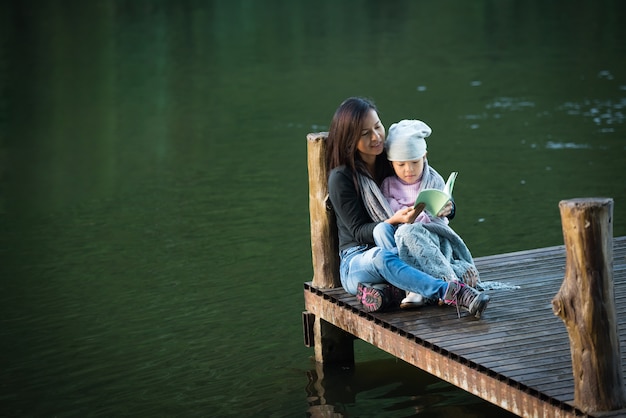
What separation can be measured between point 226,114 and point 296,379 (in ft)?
32.9

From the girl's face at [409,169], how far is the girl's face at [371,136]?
0.13 metres

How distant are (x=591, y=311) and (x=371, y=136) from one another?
1.99 metres

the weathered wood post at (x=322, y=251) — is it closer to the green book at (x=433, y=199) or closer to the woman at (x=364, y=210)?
the woman at (x=364, y=210)

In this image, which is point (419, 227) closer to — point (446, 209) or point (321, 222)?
point (446, 209)

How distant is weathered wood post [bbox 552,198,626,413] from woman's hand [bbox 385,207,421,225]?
1396 mm

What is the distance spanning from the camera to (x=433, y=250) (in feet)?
20.2

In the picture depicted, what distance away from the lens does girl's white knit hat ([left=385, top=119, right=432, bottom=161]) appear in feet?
20.4

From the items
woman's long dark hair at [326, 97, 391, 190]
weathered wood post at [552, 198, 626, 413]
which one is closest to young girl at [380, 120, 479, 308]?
woman's long dark hair at [326, 97, 391, 190]

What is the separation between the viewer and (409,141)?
6.23 metres

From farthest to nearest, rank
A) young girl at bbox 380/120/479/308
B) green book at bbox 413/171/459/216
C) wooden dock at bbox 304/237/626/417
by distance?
1. young girl at bbox 380/120/479/308
2. green book at bbox 413/171/459/216
3. wooden dock at bbox 304/237/626/417

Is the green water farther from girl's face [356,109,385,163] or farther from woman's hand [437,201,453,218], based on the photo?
girl's face [356,109,385,163]

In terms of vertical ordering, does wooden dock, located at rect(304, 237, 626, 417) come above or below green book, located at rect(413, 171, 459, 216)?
below

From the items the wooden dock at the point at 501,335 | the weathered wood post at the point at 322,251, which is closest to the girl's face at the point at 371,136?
the weathered wood post at the point at 322,251

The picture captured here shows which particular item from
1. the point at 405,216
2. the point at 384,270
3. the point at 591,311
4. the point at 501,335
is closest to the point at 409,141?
the point at 405,216
